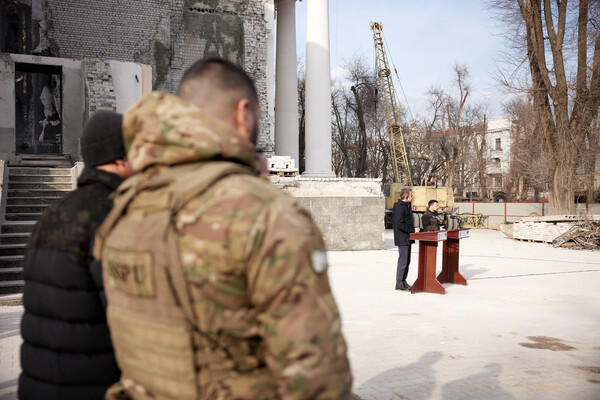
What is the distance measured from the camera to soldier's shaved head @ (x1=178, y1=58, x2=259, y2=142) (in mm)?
1558

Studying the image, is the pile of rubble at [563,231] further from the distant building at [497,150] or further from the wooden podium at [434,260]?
the distant building at [497,150]

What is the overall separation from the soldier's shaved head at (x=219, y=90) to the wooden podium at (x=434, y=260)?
778 centimetres

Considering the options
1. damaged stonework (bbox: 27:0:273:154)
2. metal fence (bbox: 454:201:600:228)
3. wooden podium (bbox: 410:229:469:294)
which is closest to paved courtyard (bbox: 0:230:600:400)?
wooden podium (bbox: 410:229:469:294)

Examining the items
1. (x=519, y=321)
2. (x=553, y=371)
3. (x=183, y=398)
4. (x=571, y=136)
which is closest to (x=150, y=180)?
(x=183, y=398)

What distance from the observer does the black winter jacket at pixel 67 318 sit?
2129mm

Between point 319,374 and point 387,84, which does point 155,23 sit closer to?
point 319,374

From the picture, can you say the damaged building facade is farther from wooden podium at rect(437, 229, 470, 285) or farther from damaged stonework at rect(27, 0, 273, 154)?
wooden podium at rect(437, 229, 470, 285)

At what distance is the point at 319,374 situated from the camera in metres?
1.27

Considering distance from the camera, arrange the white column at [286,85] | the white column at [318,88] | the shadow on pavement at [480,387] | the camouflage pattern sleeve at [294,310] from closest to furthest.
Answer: the camouflage pattern sleeve at [294,310] < the shadow on pavement at [480,387] < the white column at [318,88] < the white column at [286,85]

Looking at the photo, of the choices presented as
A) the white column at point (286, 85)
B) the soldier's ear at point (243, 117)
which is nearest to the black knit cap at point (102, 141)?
the soldier's ear at point (243, 117)

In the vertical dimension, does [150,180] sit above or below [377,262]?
above

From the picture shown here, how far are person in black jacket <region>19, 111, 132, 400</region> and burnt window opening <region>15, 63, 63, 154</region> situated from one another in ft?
79.9

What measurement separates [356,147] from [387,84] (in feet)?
21.8

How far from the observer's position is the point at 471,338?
638 centimetres
